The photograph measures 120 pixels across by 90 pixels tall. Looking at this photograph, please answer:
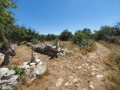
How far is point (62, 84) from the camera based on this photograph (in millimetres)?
1925

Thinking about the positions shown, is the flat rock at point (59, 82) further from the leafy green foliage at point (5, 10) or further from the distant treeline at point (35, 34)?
the distant treeline at point (35, 34)

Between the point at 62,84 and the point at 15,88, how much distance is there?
4.78 ft

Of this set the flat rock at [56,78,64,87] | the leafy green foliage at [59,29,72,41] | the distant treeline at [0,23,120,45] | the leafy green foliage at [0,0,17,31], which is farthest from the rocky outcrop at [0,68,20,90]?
the leafy green foliage at [59,29,72,41]

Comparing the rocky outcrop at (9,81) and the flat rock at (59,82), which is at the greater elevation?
the rocky outcrop at (9,81)

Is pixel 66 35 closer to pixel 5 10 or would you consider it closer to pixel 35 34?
pixel 35 34

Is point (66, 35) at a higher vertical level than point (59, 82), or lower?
higher

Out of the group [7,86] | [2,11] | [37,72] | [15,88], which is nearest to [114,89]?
[37,72]

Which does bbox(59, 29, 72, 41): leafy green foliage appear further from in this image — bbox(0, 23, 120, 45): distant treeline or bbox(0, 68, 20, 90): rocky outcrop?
bbox(0, 68, 20, 90): rocky outcrop

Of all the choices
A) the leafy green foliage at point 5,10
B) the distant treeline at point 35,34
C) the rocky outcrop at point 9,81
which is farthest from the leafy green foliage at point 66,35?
the rocky outcrop at point 9,81

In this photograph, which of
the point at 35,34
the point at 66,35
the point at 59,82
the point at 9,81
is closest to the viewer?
the point at 9,81

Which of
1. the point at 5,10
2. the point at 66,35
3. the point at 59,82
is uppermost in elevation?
the point at 66,35

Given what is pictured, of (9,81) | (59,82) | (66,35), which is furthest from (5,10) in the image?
(66,35)

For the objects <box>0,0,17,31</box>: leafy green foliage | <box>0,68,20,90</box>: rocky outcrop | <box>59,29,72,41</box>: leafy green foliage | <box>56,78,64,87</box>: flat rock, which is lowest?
<box>56,78,64,87</box>: flat rock

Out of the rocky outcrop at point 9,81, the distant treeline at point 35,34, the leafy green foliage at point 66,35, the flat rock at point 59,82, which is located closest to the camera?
the rocky outcrop at point 9,81
